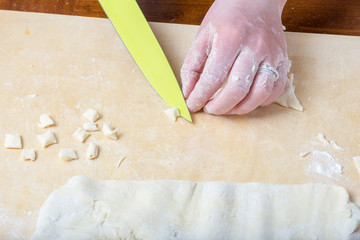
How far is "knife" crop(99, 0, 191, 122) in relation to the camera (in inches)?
55.1

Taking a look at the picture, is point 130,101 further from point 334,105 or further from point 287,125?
point 334,105

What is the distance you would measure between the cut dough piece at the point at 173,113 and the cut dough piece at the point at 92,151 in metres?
0.28

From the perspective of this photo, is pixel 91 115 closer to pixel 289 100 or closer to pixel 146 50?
pixel 146 50

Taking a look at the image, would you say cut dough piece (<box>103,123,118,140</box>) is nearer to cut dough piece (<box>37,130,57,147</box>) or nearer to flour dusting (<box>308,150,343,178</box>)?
cut dough piece (<box>37,130,57,147</box>)

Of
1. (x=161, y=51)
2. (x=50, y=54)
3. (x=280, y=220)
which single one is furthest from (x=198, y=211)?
(x=50, y=54)

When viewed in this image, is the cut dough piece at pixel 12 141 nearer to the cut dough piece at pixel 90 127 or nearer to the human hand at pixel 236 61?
the cut dough piece at pixel 90 127

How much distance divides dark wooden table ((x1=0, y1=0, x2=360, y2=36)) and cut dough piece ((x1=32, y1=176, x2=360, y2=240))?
78cm

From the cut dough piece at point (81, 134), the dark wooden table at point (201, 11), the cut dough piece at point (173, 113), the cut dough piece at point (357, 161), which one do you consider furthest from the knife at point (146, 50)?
the cut dough piece at point (357, 161)

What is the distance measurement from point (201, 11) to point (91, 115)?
72cm

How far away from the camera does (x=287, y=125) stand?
1.40 meters

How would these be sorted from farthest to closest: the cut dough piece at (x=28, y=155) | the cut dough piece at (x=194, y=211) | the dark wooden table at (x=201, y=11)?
the dark wooden table at (x=201, y=11), the cut dough piece at (x=28, y=155), the cut dough piece at (x=194, y=211)

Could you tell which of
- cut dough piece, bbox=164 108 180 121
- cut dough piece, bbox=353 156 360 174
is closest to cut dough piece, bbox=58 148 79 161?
cut dough piece, bbox=164 108 180 121

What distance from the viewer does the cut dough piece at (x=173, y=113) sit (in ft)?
4.50

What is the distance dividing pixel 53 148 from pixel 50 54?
416 millimetres
